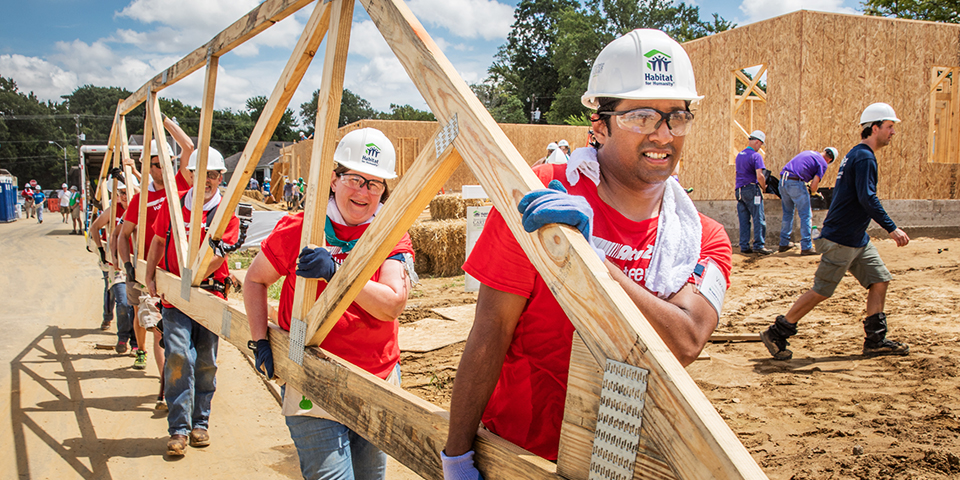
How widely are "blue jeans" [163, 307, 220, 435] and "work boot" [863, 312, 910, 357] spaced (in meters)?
5.61

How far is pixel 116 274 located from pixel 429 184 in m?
6.47

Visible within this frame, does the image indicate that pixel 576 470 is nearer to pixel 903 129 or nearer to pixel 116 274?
pixel 116 274

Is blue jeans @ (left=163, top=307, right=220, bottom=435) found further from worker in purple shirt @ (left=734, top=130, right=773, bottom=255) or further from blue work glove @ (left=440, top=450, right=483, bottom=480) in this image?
worker in purple shirt @ (left=734, top=130, right=773, bottom=255)

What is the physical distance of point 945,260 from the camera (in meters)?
8.88

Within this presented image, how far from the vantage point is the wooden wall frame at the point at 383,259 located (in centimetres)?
101

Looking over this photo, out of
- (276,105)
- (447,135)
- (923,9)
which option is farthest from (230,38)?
(923,9)

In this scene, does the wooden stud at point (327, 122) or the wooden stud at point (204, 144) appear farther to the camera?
the wooden stud at point (204, 144)

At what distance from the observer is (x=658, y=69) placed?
1.57 meters

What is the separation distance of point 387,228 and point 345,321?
0.85 meters

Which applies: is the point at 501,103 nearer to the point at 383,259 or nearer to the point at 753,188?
the point at 753,188

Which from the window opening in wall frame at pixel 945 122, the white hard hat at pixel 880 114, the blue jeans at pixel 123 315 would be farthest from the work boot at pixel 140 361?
the window opening in wall frame at pixel 945 122

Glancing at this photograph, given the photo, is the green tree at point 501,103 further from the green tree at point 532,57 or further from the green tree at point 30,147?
the green tree at point 30,147

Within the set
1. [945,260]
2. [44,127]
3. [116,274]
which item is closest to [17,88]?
[44,127]

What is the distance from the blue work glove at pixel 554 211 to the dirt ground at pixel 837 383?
2874 mm
